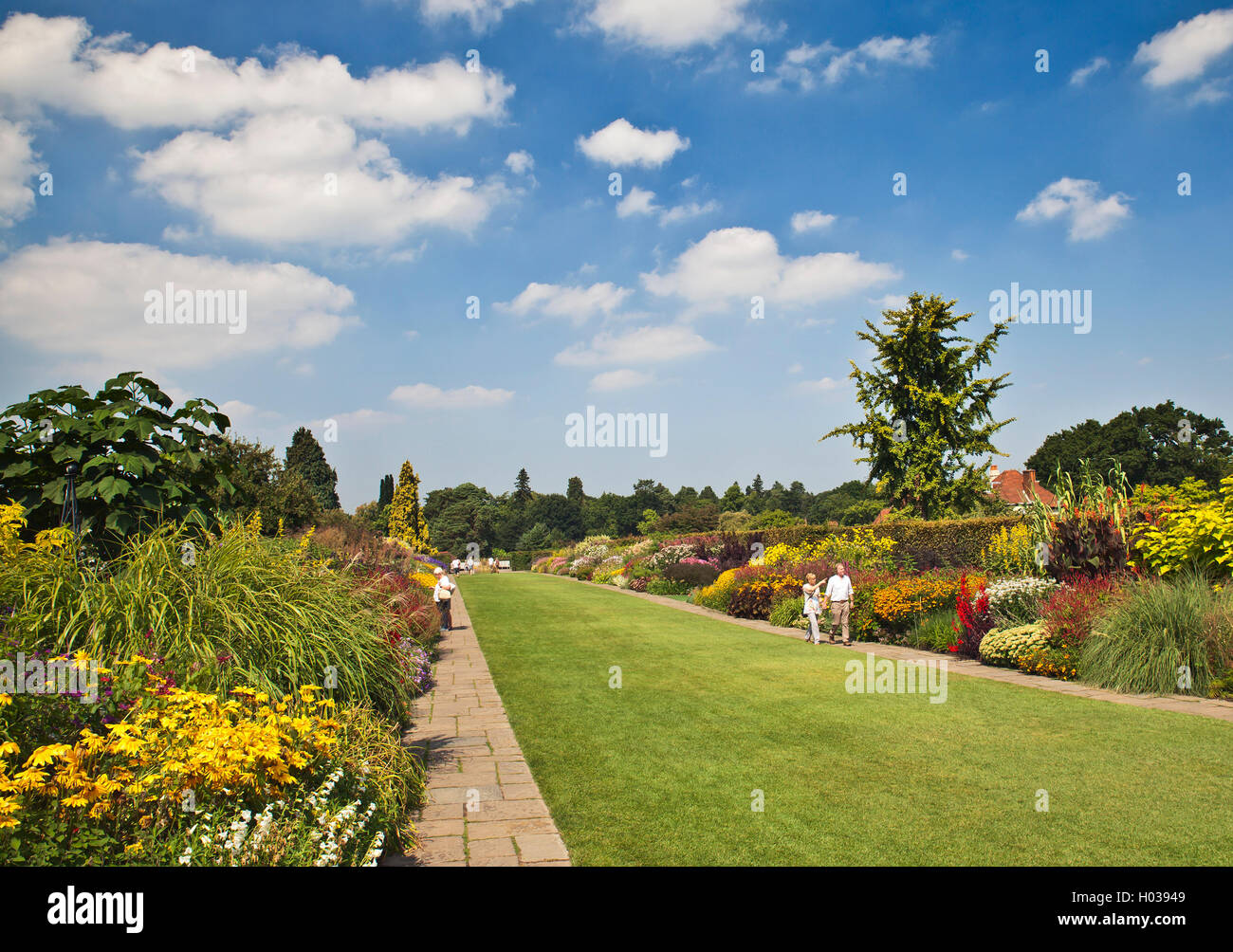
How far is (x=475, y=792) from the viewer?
5.07m

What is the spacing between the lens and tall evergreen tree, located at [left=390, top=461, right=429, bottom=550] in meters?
48.6

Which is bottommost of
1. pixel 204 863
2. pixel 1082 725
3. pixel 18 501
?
pixel 1082 725

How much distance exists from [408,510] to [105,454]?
150 ft

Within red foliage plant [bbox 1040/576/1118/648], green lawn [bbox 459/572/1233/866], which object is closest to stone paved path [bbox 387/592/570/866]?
green lawn [bbox 459/572/1233/866]

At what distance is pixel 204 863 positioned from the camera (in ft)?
10.0

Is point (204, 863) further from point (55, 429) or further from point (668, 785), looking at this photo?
point (55, 429)

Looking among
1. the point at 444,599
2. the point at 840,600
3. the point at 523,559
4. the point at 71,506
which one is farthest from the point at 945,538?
the point at 523,559

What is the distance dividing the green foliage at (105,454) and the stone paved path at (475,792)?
266cm

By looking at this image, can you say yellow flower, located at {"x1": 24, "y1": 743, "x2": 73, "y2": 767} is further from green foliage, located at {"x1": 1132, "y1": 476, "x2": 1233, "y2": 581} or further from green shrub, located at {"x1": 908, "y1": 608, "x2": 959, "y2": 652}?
green shrub, located at {"x1": 908, "y1": 608, "x2": 959, "y2": 652}

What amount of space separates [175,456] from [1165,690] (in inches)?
402

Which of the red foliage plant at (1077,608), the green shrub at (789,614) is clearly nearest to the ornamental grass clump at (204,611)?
the red foliage plant at (1077,608)

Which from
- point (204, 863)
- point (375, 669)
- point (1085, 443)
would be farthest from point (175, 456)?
point (1085, 443)

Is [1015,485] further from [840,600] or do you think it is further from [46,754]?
[46,754]

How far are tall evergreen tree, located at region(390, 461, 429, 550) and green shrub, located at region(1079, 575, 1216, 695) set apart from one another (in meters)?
43.0
